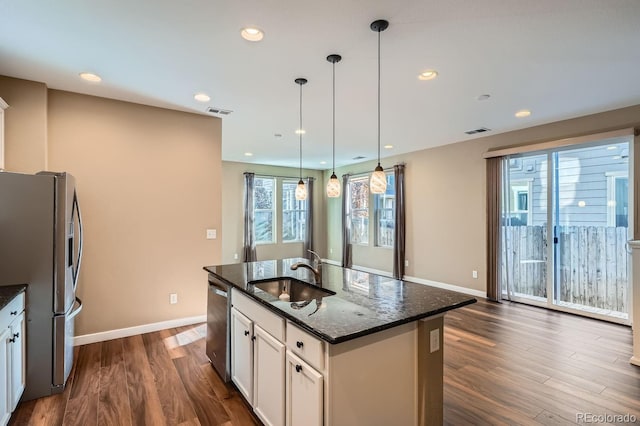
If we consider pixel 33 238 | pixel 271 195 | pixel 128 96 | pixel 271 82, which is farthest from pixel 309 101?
pixel 271 195

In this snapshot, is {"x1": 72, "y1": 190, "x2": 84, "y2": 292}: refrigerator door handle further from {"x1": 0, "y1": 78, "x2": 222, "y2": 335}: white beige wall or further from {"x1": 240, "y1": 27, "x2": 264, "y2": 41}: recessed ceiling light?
{"x1": 240, "y1": 27, "x2": 264, "y2": 41}: recessed ceiling light

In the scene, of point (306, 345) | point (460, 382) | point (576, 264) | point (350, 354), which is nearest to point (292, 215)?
point (576, 264)

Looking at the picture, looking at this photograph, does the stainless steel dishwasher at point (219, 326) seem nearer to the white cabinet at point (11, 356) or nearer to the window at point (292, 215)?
the white cabinet at point (11, 356)

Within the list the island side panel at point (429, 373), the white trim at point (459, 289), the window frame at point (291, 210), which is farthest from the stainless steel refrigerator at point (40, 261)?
the window frame at point (291, 210)

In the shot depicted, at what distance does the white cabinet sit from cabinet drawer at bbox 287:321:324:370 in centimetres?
175

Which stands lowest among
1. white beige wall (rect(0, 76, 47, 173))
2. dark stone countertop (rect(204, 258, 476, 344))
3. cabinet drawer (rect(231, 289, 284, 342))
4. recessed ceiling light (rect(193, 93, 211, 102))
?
cabinet drawer (rect(231, 289, 284, 342))

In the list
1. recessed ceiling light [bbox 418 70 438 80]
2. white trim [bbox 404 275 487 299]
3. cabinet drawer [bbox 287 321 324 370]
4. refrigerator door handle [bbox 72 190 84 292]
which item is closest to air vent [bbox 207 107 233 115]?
refrigerator door handle [bbox 72 190 84 292]

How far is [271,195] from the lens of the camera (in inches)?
324

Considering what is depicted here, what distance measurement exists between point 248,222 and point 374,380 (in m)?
6.33

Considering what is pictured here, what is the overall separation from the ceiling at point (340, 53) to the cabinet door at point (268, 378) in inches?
81.4

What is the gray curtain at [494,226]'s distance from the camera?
194 inches

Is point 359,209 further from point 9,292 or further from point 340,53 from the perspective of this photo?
point 9,292

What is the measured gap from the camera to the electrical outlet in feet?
5.88

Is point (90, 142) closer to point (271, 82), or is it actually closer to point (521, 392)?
point (271, 82)
